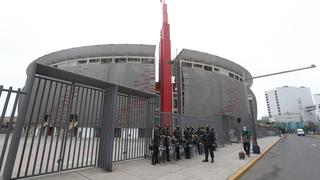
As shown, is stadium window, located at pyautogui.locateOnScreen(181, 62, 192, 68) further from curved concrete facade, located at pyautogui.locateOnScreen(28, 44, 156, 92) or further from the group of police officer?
the group of police officer

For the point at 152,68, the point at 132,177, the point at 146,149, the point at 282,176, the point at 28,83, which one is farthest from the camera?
the point at 152,68

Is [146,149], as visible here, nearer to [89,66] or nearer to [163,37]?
[163,37]

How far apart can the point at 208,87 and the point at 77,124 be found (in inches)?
1361

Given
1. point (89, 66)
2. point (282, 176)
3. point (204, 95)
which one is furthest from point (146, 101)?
point (89, 66)

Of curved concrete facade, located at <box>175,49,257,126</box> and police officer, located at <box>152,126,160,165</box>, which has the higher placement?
curved concrete facade, located at <box>175,49,257,126</box>

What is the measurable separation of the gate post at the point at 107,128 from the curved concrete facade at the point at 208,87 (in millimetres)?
28882

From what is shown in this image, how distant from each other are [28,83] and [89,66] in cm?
A: 3618

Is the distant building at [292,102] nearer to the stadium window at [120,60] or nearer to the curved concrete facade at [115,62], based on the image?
the curved concrete facade at [115,62]

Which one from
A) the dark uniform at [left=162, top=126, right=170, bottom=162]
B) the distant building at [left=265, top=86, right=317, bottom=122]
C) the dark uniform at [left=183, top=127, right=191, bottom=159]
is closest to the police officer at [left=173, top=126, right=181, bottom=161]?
the dark uniform at [left=162, top=126, right=170, bottom=162]

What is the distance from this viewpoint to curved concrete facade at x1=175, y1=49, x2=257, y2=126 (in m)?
37.2

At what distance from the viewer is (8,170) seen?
16.8ft

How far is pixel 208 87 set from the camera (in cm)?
3959

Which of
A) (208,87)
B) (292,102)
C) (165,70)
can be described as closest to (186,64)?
(208,87)

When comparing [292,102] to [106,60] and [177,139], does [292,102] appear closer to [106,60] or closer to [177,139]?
[106,60]
